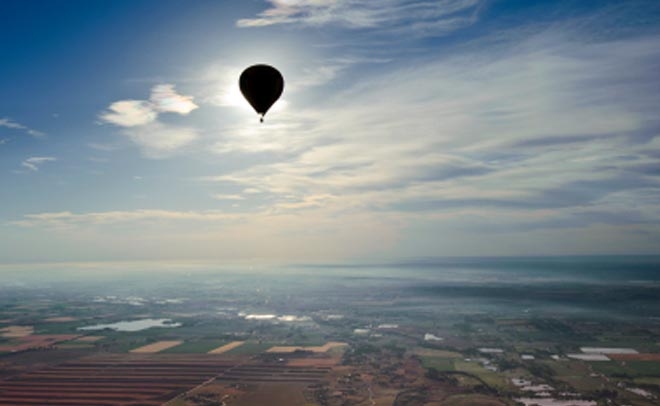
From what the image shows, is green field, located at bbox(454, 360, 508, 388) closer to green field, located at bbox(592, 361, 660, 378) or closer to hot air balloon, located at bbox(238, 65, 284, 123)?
green field, located at bbox(592, 361, 660, 378)

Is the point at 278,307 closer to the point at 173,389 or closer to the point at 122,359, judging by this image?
the point at 122,359

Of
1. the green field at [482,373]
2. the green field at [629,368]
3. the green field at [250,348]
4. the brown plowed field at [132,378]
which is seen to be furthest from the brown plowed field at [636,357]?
the green field at [250,348]

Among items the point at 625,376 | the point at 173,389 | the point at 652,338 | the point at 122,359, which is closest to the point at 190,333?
the point at 122,359

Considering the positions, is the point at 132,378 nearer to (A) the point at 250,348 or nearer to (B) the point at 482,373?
(A) the point at 250,348

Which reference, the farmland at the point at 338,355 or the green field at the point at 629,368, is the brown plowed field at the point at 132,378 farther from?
the green field at the point at 629,368

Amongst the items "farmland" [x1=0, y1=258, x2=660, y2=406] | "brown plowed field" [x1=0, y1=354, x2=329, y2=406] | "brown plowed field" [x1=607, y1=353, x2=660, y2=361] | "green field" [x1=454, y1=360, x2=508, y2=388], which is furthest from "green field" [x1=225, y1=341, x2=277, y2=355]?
"brown plowed field" [x1=607, y1=353, x2=660, y2=361]

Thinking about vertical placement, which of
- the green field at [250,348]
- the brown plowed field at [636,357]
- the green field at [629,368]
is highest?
the green field at [250,348]
